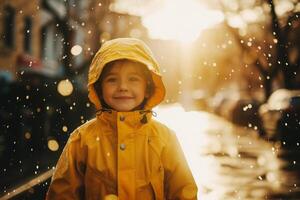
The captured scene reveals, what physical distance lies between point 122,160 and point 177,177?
38 cm

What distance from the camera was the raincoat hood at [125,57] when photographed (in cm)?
310

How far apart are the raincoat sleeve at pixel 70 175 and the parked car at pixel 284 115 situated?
41.5 feet

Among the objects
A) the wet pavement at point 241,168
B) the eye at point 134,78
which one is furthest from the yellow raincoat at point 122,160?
the wet pavement at point 241,168

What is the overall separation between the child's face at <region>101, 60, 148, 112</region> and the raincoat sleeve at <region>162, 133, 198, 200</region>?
36cm

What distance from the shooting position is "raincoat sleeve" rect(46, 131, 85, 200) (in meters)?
3.03

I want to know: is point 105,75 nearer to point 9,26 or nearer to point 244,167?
point 244,167

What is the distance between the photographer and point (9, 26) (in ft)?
84.7

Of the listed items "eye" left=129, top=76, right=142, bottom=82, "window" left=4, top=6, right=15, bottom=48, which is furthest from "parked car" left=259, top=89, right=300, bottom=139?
"window" left=4, top=6, right=15, bottom=48

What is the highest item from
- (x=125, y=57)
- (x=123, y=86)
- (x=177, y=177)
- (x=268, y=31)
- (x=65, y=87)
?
(x=268, y=31)

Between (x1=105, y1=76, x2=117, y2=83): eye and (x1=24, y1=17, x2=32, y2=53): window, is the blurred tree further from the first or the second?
(x1=105, y1=76, x2=117, y2=83): eye

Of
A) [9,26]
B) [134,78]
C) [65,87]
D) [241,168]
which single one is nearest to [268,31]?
[65,87]

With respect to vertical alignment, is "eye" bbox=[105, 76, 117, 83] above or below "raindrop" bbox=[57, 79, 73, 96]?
below

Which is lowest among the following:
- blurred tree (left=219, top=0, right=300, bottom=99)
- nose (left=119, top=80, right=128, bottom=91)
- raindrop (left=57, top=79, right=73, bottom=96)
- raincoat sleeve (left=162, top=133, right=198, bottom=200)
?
raincoat sleeve (left=162, top=133, right=198, bottom=200)

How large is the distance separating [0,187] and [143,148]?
505 cm
